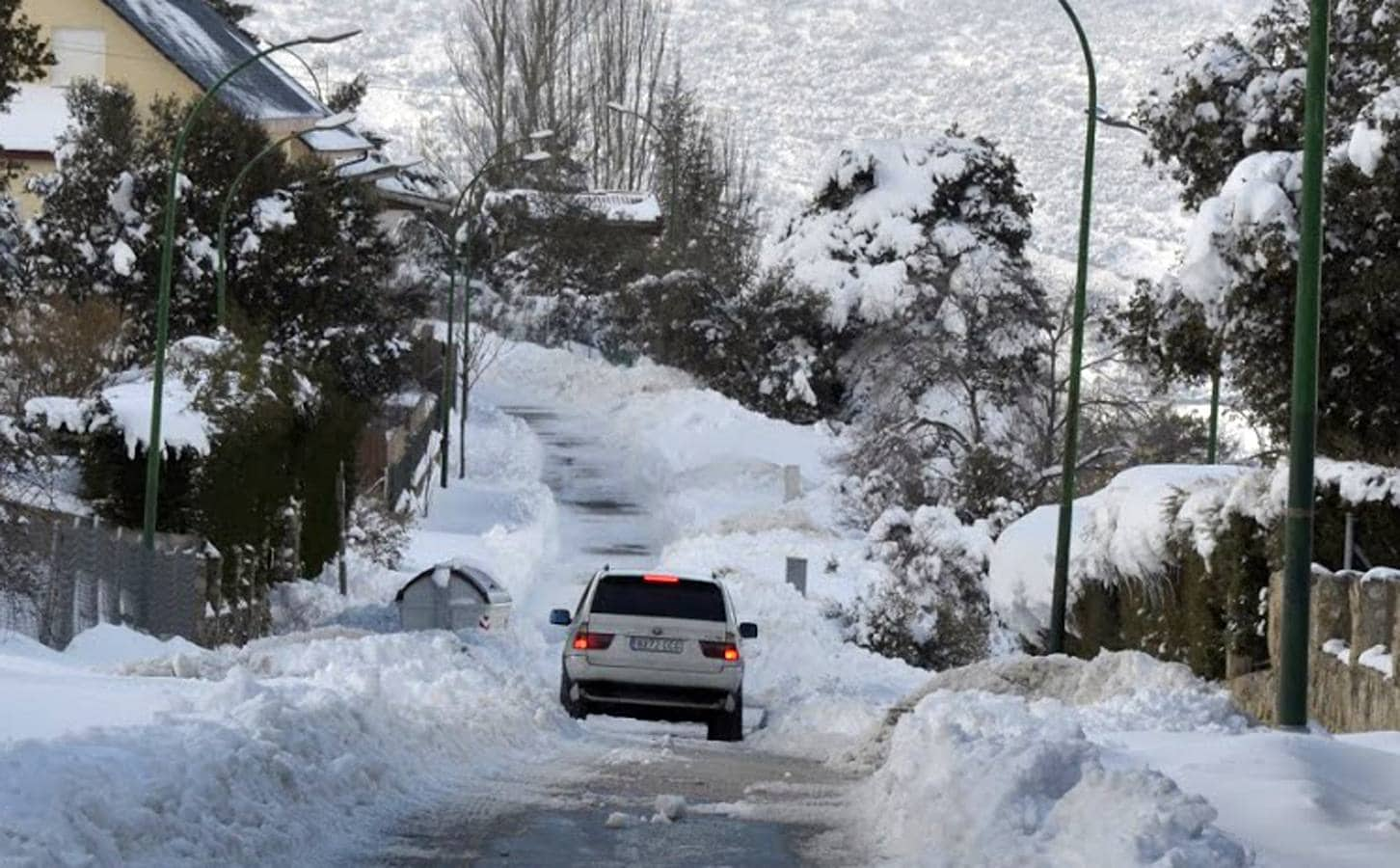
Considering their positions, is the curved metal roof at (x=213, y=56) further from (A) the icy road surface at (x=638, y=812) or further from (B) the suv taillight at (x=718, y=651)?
(A) the icy road surface at (x=638, y=812)

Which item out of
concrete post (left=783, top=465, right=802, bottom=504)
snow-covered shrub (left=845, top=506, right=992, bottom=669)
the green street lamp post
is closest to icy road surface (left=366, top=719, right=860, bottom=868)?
the green street lamp post

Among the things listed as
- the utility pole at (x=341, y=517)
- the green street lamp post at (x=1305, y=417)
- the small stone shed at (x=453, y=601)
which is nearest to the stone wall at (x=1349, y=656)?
the green street lamp post at (x=1305, y=417)

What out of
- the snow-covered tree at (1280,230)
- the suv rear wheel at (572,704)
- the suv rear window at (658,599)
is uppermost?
the snow-covered tree at (1280,230)

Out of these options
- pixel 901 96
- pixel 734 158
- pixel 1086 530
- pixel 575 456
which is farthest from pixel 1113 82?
pixel 1086 530

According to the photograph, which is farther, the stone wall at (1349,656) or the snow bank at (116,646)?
the snow bank at (116,646)

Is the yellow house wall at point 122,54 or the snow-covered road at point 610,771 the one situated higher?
the yellow house wall at point 122,54

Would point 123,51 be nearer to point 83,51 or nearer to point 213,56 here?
point 83,51

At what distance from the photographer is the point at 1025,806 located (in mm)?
12156

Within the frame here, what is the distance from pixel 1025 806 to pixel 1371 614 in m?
10.4

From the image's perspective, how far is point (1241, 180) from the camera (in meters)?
27.9

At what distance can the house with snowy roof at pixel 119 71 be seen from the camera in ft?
208

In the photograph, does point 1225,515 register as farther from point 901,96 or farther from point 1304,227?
point 901,96

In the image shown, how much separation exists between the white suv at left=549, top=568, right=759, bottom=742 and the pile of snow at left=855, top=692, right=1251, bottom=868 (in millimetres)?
7461

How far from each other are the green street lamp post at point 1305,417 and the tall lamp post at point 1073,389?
12852 millimetres
